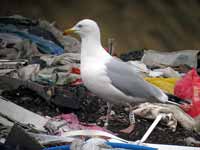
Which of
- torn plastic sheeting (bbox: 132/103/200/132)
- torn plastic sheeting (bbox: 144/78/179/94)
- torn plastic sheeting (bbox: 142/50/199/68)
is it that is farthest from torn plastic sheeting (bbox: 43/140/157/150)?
torn plastic sheeting (bbox: 142/50/199/68)

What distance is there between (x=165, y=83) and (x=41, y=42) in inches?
78.7

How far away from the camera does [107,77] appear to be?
4121mm

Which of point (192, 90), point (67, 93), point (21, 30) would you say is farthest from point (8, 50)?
point (192, 90)

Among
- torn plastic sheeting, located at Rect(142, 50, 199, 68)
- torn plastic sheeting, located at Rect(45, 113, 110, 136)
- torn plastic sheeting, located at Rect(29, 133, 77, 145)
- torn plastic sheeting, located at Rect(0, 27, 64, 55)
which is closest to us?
torn plastic sheeting, located at Rect(29, 133, 77, 145)

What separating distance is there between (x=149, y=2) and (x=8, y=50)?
97.3 inches

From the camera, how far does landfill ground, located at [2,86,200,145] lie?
14.1 feet

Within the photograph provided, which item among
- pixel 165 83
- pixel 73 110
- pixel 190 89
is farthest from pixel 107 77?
pixel 165 83

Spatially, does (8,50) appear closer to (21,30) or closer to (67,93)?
(21,30)

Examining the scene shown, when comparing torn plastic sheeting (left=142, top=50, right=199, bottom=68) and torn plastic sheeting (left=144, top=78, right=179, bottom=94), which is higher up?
torn plastic sheeting (left=142, top=50, right=199, bottom=68)

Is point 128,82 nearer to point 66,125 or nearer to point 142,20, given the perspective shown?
point 66,125

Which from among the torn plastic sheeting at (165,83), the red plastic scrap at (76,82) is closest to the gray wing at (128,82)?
the torn plastic sheeting at (165,83)

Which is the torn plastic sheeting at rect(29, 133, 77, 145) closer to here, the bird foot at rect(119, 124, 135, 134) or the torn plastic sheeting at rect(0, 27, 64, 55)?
the bird foot at rect(119, 124, 135, 134)

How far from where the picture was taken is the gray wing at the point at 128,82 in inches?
165

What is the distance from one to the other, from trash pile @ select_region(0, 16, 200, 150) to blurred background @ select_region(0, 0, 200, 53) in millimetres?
1484
